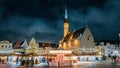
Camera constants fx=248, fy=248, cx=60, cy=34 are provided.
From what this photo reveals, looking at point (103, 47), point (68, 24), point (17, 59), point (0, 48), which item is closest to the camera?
point (17, 59)

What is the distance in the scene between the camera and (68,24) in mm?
134625

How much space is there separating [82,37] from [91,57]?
82.4 feet

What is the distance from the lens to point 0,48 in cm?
9731

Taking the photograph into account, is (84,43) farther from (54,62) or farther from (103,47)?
(54,62)

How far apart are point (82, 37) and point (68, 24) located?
88.0ft

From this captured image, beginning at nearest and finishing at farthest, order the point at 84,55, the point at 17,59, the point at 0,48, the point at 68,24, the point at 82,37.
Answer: the point at 17,59 → the point at 84,55 → the point at 0,48 → the point at 82,37 → the point at 68,24

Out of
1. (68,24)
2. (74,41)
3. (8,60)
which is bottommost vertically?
(8,60)

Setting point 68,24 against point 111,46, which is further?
point 68,24

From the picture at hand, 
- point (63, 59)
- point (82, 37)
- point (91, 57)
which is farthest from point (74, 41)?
point (63, 59)

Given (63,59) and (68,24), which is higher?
(68,24)

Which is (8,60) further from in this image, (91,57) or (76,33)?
(76,33)

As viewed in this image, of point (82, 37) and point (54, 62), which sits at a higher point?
point (82, 37)

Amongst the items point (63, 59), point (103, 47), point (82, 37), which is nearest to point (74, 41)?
point (82, 37)

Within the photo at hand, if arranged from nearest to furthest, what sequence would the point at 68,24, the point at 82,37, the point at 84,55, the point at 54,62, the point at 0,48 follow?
the point at 54,62 → the point at 84,55 → the point at 0,48 → the point at 82,37 → the point at 68,24
